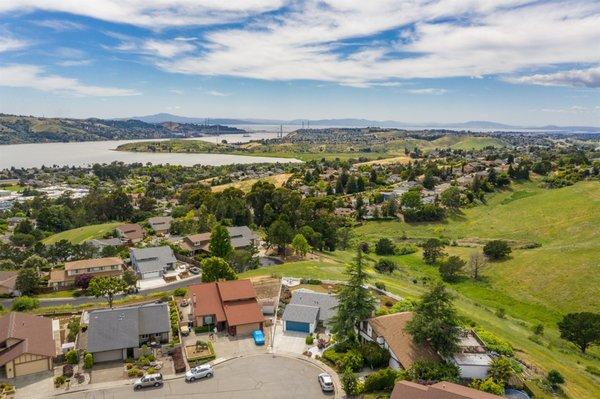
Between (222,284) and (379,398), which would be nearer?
(379,398)

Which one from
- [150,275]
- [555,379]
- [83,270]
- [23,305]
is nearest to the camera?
[555,379]

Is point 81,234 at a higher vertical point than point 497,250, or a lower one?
lower

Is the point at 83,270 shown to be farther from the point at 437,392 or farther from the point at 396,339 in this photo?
the point at 437,392

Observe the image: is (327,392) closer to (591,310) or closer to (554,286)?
(591,310)

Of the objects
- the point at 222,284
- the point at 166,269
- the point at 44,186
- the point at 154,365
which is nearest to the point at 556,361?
the point at 222,284

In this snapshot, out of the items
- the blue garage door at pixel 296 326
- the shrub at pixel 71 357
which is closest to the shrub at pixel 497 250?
the blue garage door at pixel 296 326

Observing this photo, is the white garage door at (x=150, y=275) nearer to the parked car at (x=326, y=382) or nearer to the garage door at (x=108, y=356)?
the garage door at (x=108, y=356)

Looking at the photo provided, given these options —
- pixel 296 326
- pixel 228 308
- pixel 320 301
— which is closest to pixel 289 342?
pixel 296 326
